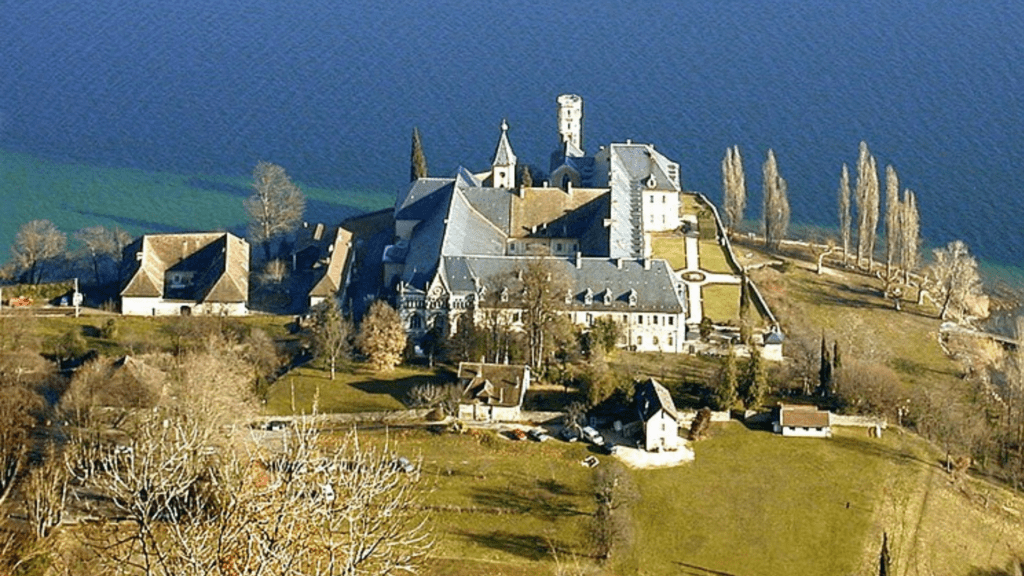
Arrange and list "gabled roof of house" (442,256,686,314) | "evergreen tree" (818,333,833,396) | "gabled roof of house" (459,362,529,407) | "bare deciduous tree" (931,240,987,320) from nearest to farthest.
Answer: "gabled roof of house" (459,362,529,407), "evergreen tree" (818,333,833,396), "gabled roof of house" (442,256,686,314), "bare deciduous tree" (931,240,987,320)

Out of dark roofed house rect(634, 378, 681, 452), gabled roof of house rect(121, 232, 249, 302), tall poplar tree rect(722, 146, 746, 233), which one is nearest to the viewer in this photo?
dark roofed house rect(634, 378, 681, 452)

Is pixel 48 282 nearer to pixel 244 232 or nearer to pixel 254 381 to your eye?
pixel 244 232

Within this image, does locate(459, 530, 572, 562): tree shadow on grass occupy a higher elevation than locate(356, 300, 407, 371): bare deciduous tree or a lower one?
lower

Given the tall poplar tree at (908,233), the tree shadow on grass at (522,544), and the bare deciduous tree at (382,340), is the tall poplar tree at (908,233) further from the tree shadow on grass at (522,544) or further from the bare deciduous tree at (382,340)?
the tree shadow on grass at (522,544)

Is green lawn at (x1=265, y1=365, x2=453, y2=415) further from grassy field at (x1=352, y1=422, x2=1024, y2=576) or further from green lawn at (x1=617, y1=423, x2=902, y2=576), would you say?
green lawn at (x1=617, y1=423, x2=902, y2=576)

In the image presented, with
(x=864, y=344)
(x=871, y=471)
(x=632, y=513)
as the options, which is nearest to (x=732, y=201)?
(x=864, y=344)

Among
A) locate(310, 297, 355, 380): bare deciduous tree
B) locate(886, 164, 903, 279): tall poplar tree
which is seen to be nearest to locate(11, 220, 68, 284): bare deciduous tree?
locate(310, 297, 355, 380): bare deciduous tree
